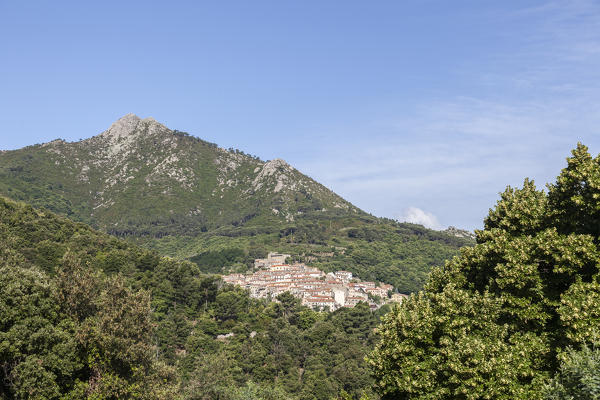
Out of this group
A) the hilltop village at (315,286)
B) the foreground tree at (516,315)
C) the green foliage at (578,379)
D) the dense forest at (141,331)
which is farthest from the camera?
the hilltop village at (315,286)

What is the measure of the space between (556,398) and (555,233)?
8.37 metres

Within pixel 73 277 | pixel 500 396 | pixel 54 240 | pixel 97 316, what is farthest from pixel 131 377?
pixel 54 240

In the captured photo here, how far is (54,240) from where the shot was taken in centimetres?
8850

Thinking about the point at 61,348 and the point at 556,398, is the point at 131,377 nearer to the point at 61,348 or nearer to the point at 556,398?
the point at 61,348

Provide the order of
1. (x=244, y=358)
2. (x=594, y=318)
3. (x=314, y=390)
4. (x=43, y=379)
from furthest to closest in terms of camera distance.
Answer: (x=244, y=358)
(x=314, y=390)
(x=43, y=379)
(x=594, y=318)

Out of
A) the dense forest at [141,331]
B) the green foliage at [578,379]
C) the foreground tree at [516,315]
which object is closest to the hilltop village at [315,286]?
the dense forest at [141,331]

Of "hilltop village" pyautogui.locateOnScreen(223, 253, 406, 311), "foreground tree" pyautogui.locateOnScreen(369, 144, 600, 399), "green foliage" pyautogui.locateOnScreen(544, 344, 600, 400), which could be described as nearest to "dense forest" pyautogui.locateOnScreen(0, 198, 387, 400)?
"foreground tree" pyautogui.locateOnScreen(369, 144, 600, 399)

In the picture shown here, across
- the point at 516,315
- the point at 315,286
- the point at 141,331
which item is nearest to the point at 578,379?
the point at 516,315

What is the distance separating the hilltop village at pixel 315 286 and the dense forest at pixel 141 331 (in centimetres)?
3049

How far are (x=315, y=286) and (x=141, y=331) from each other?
128270 mm

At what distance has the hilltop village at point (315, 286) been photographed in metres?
148

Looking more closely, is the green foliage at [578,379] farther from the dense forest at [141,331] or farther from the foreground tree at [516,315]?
the dense forest at [141,331]

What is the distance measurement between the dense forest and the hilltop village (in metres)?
30.5

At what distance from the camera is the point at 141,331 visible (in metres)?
33.0
